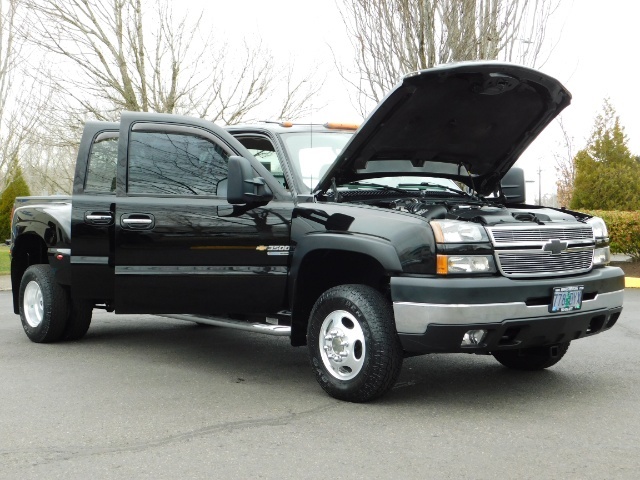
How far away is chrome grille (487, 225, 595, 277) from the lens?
5.03m

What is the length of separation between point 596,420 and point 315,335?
1.83m

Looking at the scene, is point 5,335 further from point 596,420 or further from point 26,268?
point 596,420

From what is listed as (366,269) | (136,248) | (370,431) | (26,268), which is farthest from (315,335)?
(26,268)

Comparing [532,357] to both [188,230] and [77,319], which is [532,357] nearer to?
[188,230]

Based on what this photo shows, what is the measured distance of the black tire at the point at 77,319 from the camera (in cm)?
762

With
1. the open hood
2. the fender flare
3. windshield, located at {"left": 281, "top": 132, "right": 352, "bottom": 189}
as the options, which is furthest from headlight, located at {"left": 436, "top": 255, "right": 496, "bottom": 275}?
windshield, located at {"left": 281, "top": 132, "right": 352, "bottom": 189}

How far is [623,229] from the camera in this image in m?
16.2

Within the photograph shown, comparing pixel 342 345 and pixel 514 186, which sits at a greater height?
pixel 514 186

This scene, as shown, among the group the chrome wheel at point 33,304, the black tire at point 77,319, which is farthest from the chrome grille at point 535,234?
the chrome wheel at point 33,304

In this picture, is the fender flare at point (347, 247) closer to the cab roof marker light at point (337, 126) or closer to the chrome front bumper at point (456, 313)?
the chrome front bumper at point (456, 313)

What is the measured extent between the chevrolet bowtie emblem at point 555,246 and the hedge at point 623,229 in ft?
37.8

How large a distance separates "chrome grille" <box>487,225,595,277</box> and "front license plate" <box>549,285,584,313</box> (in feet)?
0.41

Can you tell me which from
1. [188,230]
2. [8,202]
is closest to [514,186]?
[188,230]

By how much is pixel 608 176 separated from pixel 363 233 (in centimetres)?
1511
